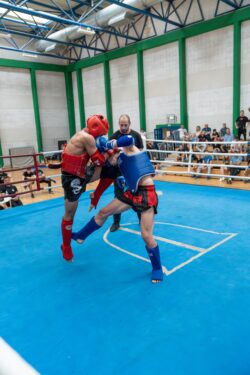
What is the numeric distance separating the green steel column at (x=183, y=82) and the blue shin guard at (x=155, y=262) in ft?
34.8

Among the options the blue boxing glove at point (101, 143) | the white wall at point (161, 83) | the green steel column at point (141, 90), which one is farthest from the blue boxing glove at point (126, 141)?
the green steel column at point (141, 90)

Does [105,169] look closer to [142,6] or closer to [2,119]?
[142,6]

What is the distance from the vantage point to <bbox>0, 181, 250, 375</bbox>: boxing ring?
1.98 meters

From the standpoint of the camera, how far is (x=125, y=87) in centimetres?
1497

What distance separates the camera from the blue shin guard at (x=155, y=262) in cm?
288

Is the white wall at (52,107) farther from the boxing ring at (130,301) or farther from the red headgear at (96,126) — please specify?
the red headgear at (96,126)

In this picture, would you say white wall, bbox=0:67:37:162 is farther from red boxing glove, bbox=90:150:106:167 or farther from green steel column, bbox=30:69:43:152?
red boxing glove, bbox=90:150:106:167

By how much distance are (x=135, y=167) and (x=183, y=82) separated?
35.1 ft

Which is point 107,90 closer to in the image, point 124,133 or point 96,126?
point 124,133

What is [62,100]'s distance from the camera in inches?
707

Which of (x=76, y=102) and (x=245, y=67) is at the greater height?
(x=245, y=67)

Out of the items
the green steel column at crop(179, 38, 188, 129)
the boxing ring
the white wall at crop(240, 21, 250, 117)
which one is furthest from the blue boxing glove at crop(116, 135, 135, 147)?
the green steel column at crop(179, 38, 188, 129)

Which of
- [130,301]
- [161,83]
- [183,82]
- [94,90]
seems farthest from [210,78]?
[130,301]

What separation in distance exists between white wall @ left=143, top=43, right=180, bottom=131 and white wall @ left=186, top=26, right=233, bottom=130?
2.10 ft
